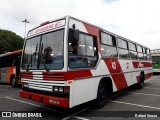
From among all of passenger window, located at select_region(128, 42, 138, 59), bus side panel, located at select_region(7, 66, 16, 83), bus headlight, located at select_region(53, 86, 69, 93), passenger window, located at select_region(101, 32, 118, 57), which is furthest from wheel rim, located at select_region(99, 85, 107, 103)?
bus side panel, located at select_region(7, 66, 16, 83)

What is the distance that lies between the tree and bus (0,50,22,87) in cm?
2182

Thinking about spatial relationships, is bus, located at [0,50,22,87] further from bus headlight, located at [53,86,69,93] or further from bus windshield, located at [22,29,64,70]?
bus headlight, located at [53,86,69,93]

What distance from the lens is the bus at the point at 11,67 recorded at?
1344cm

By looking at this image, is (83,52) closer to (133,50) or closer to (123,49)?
(123,49)

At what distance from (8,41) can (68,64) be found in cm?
3603

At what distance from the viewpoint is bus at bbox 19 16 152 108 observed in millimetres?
5082

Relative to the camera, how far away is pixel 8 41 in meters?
37.8

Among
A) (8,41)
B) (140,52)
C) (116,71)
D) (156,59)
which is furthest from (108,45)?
(8,41)

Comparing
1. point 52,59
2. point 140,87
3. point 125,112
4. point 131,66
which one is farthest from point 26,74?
point 140,87

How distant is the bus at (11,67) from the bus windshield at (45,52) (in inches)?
284

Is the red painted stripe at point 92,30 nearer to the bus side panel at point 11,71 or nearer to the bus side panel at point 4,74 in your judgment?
the bus side panel at point 11,71

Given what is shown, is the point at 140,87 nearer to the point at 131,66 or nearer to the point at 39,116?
the point at 131,66

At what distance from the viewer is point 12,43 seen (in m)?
39.0

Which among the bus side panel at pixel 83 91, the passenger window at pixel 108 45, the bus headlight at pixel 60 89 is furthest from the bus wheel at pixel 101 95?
the bus headlight at pixel 60 89
